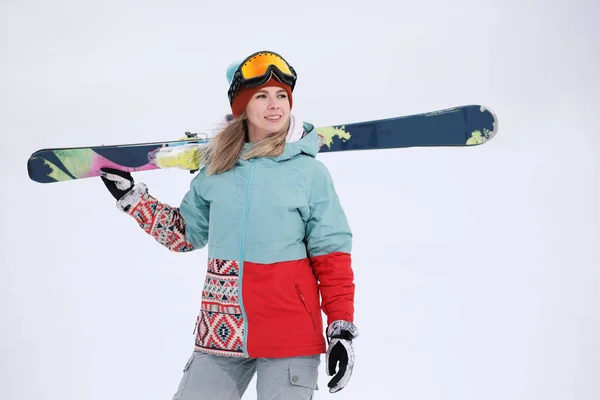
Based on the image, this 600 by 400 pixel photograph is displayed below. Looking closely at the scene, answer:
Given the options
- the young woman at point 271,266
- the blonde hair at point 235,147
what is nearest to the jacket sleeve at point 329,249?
the young woman at point 271,266

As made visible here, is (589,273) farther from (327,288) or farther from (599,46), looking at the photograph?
(327,288)

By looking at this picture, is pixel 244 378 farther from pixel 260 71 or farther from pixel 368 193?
pixel 368 193

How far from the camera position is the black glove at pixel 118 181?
2514 millimetres

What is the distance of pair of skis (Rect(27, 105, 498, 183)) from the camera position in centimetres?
262

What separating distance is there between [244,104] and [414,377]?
2.13 m

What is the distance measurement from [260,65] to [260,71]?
0.06 ft

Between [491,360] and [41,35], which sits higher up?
[41,35]

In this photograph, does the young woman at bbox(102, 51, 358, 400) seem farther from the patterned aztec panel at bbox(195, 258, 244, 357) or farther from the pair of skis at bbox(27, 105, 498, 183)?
the pair of skis at bbox(27, 105, 498, 183)

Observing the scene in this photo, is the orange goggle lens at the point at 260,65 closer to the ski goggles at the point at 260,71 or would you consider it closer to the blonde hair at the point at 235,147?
the ski goggles at the point at 260,71

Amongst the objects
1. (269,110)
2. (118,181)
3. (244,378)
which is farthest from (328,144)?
(244,378)

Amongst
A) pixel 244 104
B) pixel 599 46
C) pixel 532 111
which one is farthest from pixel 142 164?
pixel 599 46

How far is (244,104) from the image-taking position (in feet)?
7.91

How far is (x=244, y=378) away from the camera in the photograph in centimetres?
Result: 235

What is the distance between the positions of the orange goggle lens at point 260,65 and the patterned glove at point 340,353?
77cm
